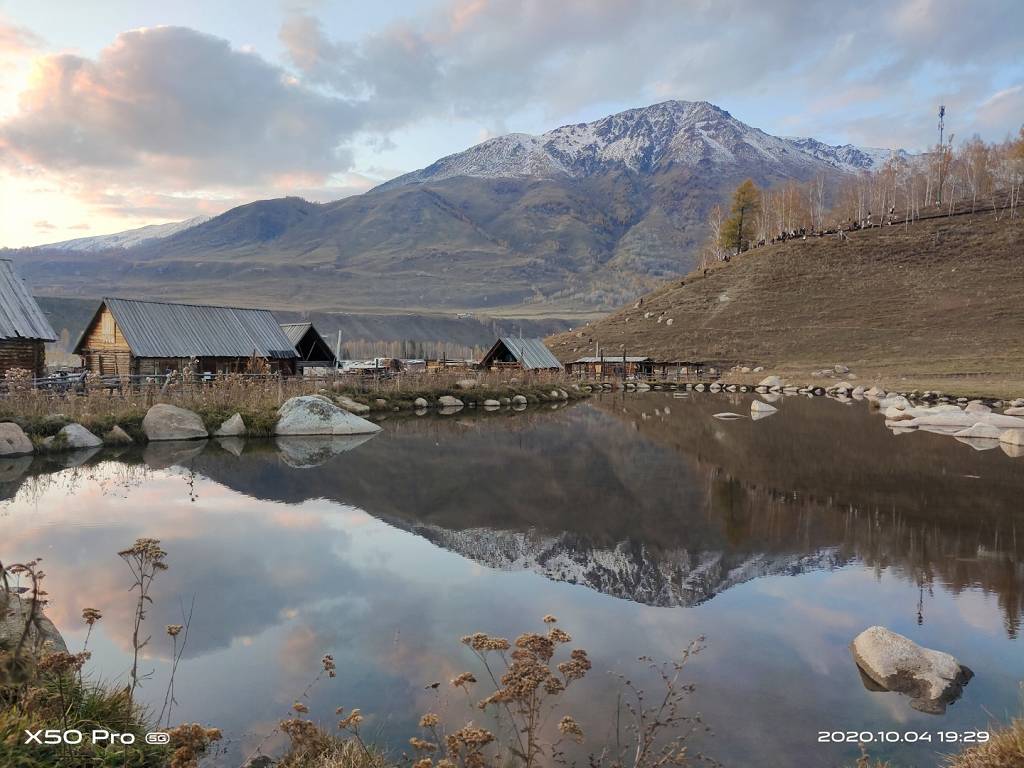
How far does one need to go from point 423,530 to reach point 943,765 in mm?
9596

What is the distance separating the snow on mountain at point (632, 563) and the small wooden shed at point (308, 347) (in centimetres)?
3803

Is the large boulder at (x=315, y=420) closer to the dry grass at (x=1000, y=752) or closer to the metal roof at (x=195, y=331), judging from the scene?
the metal roof at (x=195, y=331)

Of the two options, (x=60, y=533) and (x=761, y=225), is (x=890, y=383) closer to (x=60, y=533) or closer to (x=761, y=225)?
(x=60, y=533)

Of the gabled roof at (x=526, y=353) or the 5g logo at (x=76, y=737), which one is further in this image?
the gabled roof at (x=526, y=353)

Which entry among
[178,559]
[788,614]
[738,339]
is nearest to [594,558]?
[788,614]

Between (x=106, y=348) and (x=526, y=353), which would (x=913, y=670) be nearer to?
(x=106, y=348)

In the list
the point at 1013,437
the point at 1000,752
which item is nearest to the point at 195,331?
the point at 1013,437

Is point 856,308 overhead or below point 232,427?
overhead

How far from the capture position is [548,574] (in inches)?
428

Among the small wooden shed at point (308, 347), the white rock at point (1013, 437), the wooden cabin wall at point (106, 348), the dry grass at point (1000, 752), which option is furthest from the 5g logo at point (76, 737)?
the small wooden shed at point (308, 347)

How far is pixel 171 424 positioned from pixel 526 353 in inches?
1662

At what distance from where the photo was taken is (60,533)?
12.4 meters

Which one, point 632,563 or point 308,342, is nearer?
point 632,563

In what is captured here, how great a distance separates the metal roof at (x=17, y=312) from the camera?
30819mm
